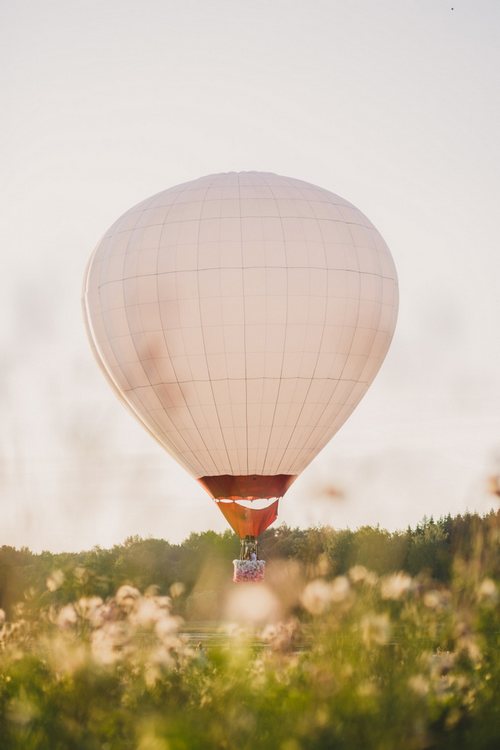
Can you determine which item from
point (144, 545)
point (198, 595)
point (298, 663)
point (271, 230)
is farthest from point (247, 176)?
point (144, 545)

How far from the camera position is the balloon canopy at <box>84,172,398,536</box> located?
1226 inches

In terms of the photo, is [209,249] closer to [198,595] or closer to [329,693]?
[329,693]

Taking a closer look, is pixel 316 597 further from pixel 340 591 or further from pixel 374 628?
pixel 374 628

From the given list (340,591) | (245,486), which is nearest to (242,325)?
(245,486)

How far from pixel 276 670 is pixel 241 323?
64.1 ft

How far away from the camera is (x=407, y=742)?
32.6ft

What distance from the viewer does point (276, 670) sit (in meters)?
11.9

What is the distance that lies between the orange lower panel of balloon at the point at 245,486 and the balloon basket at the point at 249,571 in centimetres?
177

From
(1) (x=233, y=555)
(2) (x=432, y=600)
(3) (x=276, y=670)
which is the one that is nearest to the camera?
(2) (x=432, y=600)

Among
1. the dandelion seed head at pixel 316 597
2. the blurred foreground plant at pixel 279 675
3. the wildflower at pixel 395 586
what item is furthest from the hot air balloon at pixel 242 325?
the wildflower at pixel 395 586

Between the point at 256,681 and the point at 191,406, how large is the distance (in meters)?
20.5

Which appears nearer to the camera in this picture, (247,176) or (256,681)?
(256,681)

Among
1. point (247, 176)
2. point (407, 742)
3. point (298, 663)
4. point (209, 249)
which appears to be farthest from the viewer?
point (247, 176)

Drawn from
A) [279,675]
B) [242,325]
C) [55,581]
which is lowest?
[279,675]
